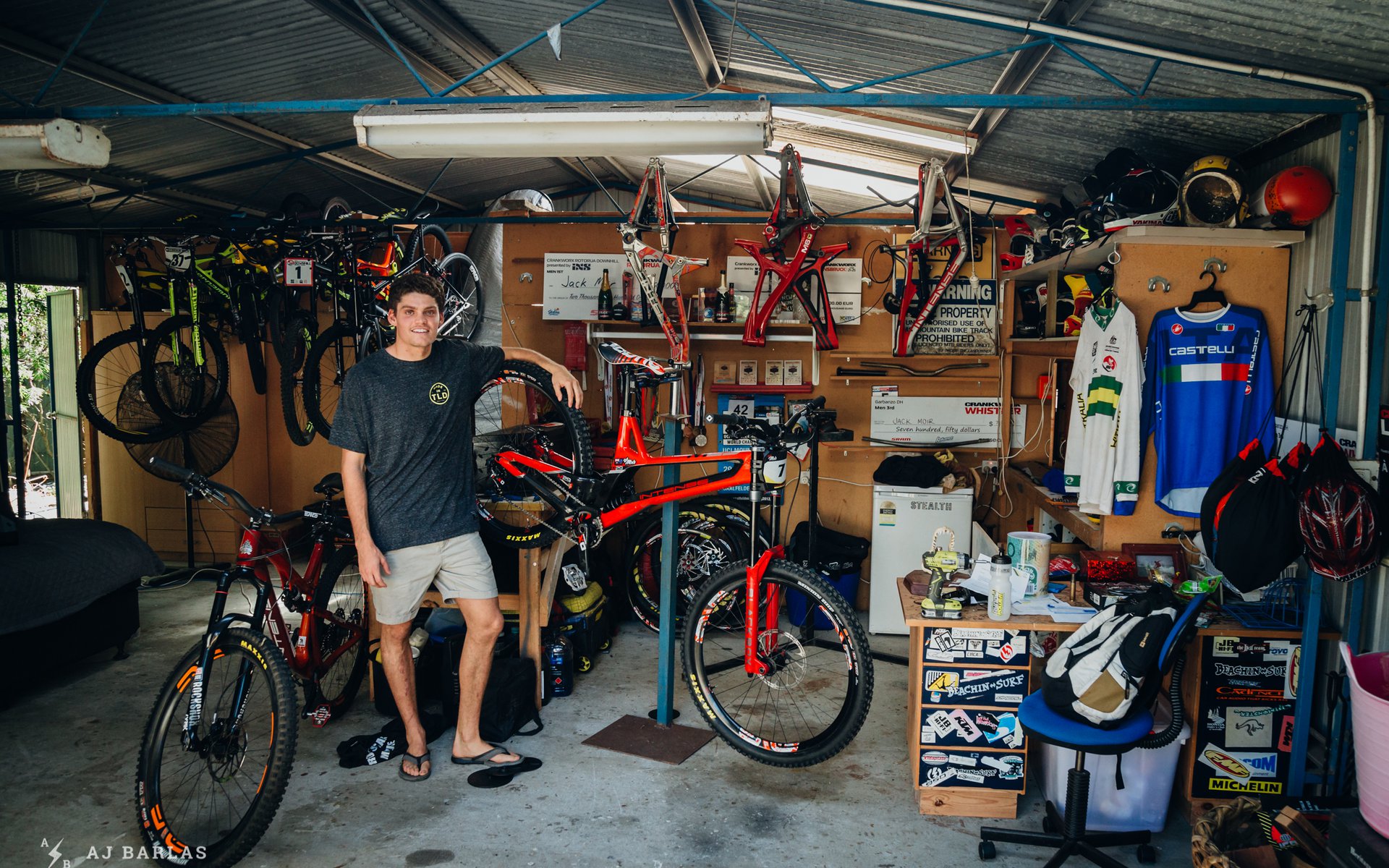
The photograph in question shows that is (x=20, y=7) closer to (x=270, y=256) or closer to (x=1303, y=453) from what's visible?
(x=270, y=256)

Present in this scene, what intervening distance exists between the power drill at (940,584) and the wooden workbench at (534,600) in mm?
1740

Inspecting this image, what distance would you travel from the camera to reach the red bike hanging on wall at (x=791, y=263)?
533 cm

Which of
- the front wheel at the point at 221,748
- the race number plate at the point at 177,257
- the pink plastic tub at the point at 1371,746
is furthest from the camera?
the race number plate at the point at 177,257

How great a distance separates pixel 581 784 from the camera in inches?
137

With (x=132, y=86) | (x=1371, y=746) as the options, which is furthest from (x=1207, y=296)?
(x=132, y=86)

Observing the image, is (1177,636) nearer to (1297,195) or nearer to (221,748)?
(1297,195)

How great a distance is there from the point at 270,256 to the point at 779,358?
140 inches

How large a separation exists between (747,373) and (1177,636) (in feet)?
12.1

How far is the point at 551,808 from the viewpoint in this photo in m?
3.29

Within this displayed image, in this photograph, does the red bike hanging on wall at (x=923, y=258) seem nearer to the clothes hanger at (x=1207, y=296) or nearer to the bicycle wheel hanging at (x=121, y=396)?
the clothes hanger at (x=1207, y=296)

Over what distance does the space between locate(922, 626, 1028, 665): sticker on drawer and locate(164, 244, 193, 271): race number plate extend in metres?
5.62

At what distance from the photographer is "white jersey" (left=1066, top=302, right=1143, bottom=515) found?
12.2 ft

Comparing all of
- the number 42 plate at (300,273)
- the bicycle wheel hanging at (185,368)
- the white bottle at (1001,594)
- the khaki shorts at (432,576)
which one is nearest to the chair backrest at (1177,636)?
the white bottle at (1001,594)

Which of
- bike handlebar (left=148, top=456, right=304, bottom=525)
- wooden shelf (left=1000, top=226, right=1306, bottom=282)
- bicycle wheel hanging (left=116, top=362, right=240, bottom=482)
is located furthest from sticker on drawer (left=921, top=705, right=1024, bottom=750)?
bicycle wheel hanging (left=116, top=362, right=240, bottom=482)
